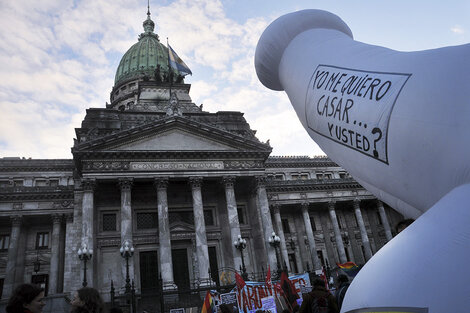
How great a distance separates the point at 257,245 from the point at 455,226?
3081 cm

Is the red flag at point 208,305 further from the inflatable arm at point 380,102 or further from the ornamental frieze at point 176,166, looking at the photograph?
the ornamental frieze at point 176,166

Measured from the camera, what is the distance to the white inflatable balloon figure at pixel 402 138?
5.60ft

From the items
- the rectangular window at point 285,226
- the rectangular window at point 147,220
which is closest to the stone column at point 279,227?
the rectangular window at point 285,226

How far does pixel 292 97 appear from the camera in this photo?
372cm

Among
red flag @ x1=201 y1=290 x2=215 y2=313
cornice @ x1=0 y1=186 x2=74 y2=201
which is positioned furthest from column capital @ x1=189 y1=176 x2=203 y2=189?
red flag @ x1=201 y1=290 x2=215 y2=313

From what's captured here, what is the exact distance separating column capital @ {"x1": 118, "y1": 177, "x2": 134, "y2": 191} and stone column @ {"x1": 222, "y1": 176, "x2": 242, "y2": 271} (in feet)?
25.9

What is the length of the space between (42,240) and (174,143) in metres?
15.4

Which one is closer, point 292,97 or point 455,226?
point 455,226

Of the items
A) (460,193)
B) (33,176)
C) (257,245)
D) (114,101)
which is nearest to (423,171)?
(460,193)

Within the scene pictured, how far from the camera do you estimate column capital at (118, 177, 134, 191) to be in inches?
1076

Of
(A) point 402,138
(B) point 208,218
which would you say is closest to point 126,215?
(B) point 208,218

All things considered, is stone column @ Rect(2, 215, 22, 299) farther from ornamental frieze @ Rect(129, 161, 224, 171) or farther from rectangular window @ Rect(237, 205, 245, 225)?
rectangular window @ Rect(237, 205, 245, 225)

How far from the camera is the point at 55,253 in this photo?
96.8 ft

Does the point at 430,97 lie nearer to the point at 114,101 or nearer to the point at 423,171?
the point at 423,171
